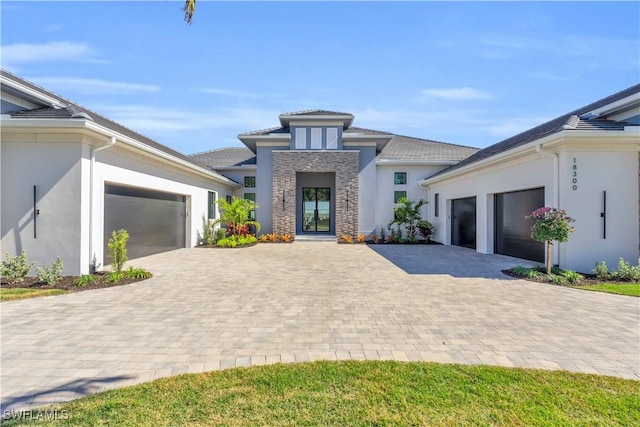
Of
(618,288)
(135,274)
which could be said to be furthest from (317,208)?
(618,288)

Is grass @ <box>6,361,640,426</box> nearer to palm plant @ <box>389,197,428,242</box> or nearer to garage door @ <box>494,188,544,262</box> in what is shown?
garage door @ <box>494,188,544,262</box>

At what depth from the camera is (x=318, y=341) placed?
4141 mm

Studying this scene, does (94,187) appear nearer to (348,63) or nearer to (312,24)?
(312,24)

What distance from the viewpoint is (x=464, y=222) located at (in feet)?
49.6

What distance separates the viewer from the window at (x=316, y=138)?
708 inches

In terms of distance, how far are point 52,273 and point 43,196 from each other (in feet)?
6.28

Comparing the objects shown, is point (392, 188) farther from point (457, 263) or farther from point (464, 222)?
point (457, 263)

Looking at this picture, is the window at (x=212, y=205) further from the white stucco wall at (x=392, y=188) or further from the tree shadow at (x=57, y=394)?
the tree shadow at (x=57, y=394)

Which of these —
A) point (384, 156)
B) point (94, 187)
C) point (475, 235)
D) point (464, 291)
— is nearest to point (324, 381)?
point (464, 291)

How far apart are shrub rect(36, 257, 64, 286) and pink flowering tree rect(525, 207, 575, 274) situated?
465 inches

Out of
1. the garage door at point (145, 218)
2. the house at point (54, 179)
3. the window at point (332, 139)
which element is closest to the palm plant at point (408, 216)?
the window at point (332, 139)

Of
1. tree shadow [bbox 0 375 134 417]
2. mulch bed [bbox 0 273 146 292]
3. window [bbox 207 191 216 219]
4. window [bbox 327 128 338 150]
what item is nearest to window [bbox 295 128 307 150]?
window [bbox 327 128 338 150]

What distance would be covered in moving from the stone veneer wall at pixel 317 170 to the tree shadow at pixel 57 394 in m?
14.9

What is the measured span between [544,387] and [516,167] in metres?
9.62
